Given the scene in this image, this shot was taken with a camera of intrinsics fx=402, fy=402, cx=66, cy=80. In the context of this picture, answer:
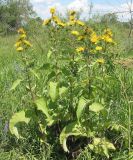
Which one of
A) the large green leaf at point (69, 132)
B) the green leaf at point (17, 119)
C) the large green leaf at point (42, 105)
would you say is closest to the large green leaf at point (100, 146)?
the large green leaf at point (69, 132)

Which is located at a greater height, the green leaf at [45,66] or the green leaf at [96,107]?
the green leaf at [45,66]

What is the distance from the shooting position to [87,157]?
9.78ft

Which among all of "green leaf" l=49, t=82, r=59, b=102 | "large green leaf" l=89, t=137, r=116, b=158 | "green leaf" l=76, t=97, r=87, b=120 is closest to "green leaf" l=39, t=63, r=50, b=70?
"green leaf" l=49, t=82, r=59, b=102

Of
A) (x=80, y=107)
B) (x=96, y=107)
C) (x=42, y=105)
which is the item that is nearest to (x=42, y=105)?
(x=42, y=105)

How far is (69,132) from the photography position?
9.84ft

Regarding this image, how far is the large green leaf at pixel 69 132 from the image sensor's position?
298cm

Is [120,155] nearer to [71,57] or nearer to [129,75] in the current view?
[71,57]

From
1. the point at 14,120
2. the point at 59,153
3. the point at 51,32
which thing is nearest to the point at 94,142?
the point at 59,153

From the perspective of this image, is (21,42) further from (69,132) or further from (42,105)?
(69,132)

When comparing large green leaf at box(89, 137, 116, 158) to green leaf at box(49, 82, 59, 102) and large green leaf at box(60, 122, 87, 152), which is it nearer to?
large green leaf at box(60, 122, 87, 152)

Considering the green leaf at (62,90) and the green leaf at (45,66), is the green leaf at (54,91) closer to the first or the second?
the green leaf at (62,90)

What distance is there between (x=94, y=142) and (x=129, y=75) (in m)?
1.68

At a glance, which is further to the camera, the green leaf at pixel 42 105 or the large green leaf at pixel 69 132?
the large green leaf at pixel 69 132

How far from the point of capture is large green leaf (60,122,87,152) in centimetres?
298
